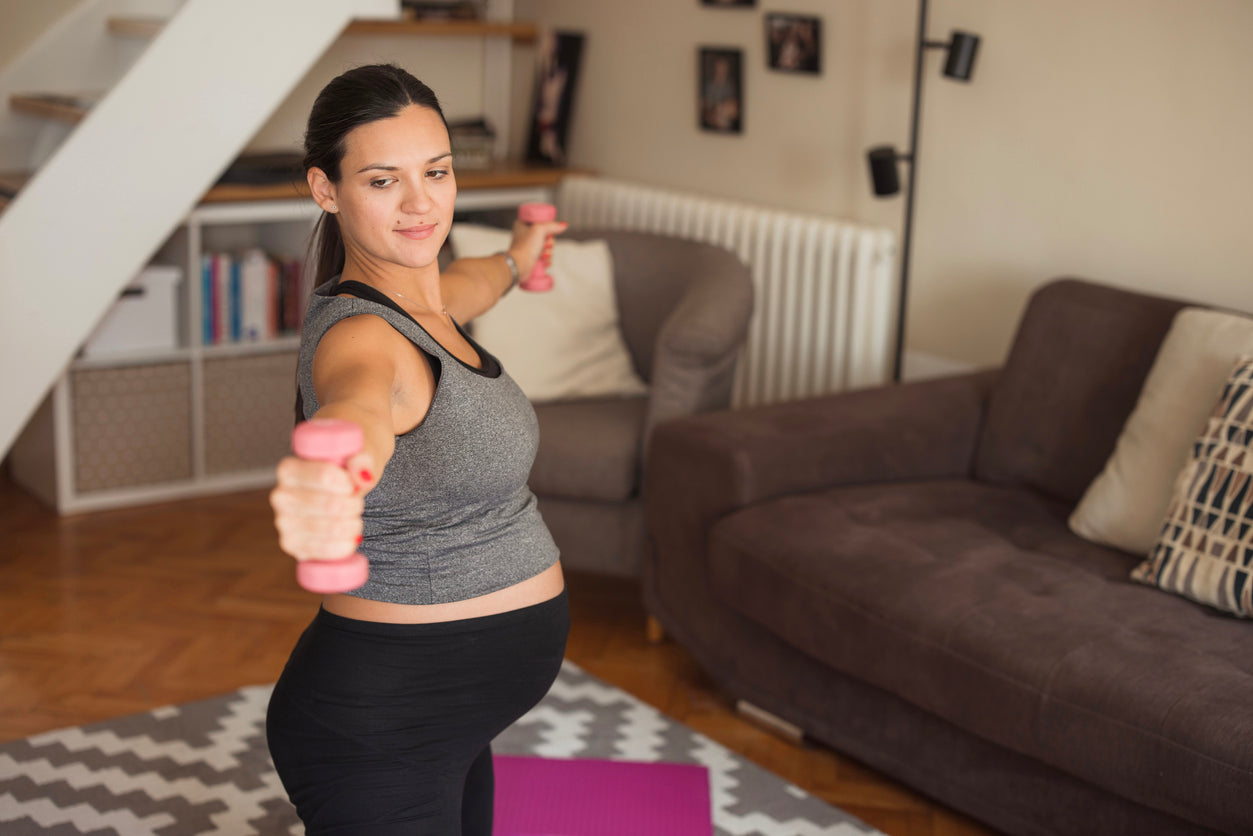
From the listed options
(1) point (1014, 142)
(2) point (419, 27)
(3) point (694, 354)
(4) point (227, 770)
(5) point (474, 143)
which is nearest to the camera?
(4) point (227, 770)

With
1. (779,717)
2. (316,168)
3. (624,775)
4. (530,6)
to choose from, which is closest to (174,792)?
(624,775)

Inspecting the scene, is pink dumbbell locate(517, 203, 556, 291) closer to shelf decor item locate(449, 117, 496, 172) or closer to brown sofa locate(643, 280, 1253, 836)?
brown sofa locate(643, 280, 1253, 836)

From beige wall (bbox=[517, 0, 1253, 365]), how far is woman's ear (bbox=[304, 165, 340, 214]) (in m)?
2.08

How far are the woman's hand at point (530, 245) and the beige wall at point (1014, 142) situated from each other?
1504 mm

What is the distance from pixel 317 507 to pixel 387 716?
478mm

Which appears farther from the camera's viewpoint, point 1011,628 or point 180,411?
point 180,411

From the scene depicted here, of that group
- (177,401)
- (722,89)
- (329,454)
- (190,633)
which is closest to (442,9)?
(722,89)

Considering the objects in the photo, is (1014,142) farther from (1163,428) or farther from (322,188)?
(322,188)

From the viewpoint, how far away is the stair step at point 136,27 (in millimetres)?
3736

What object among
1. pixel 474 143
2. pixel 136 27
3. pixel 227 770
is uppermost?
pixel 136 27

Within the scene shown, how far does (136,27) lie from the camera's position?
3805 millimetres

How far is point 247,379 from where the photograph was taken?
4000 mm

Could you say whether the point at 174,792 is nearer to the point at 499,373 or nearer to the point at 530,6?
the point at 499,373

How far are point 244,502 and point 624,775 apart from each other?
6.52ft
